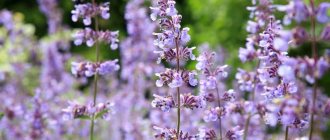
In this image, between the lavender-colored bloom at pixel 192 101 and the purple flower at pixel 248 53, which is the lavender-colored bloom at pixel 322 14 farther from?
the purple flower at pixel 248 53

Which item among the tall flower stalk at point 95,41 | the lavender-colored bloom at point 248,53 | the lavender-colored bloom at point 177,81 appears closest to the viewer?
the lavender-colored bloom at point 177,81

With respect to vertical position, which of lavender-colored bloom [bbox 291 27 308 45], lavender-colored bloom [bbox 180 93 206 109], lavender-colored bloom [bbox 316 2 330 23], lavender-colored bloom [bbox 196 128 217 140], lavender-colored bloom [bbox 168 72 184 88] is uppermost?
lavender-colored bloom [bbox 316 2 330 23]

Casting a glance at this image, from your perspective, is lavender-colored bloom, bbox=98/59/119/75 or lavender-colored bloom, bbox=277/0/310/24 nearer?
lavender-colored bloom, bbox=277/0/310/24

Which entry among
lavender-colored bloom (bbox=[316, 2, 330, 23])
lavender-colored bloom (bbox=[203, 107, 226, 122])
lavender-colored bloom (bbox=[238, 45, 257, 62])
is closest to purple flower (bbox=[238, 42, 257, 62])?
lavender-colored bloom (bbox=[238, 45, 257, 62])

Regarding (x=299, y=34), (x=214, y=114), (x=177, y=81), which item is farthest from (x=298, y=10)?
(x=214, y=114)

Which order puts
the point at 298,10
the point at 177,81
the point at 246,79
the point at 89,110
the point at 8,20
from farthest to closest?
the point at 8,20 → the point at 246,79 → the point at 89,110 → the point at 177,81 → the point at 298,10

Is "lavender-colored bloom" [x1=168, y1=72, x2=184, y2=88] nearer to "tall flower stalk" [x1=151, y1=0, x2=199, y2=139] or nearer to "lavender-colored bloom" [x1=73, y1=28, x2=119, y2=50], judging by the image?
"tall flower stalk" [x1=151, y1=0, x2=199, y2=139]

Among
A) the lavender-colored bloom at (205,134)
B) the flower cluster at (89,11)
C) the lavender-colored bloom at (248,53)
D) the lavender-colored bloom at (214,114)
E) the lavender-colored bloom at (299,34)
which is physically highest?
the flower cluster at (89,11)

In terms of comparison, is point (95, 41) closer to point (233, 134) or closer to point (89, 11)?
point (89, 11)

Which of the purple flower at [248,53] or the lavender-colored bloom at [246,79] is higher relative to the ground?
the purple flower at [248,53]

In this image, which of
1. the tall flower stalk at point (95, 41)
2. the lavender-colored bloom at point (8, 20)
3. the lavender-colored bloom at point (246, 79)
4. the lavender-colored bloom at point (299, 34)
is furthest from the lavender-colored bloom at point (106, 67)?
the lavender-colored bloom at point (8, 20)

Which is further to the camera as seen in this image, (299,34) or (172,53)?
(172,53)

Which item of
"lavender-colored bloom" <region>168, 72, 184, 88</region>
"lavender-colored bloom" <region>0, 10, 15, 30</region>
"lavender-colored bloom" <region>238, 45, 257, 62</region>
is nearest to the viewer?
"lavender-colored bloom" <region>168, 72, 184, 88</region>
